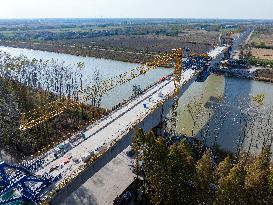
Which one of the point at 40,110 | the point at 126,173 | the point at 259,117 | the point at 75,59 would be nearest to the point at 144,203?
the point at 126,173

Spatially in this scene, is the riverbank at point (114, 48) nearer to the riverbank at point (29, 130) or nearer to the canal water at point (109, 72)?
the canal water at point (109, 72)

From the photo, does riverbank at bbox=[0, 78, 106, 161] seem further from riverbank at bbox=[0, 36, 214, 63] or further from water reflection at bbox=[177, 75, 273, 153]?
riverbank at bbox=[0, 36, 214, 63]

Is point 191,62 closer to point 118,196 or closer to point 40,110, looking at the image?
point 40,110

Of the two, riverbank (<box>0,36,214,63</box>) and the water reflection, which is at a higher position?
the water reflection

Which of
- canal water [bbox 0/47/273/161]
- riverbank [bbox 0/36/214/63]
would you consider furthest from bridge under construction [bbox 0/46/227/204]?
riverbank [bbox 0/36/214/63]

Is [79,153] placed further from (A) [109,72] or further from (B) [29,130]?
(A) [109,72]

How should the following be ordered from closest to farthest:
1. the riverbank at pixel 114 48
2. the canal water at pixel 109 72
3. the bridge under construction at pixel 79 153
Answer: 1. the bridge under construction at pixel 79 153
2. the canal water at pixel 109 72
3. the riverbank at pixel 114 48

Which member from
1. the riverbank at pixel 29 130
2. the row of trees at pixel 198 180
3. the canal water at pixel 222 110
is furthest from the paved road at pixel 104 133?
the row of trees at pixel 198 180
